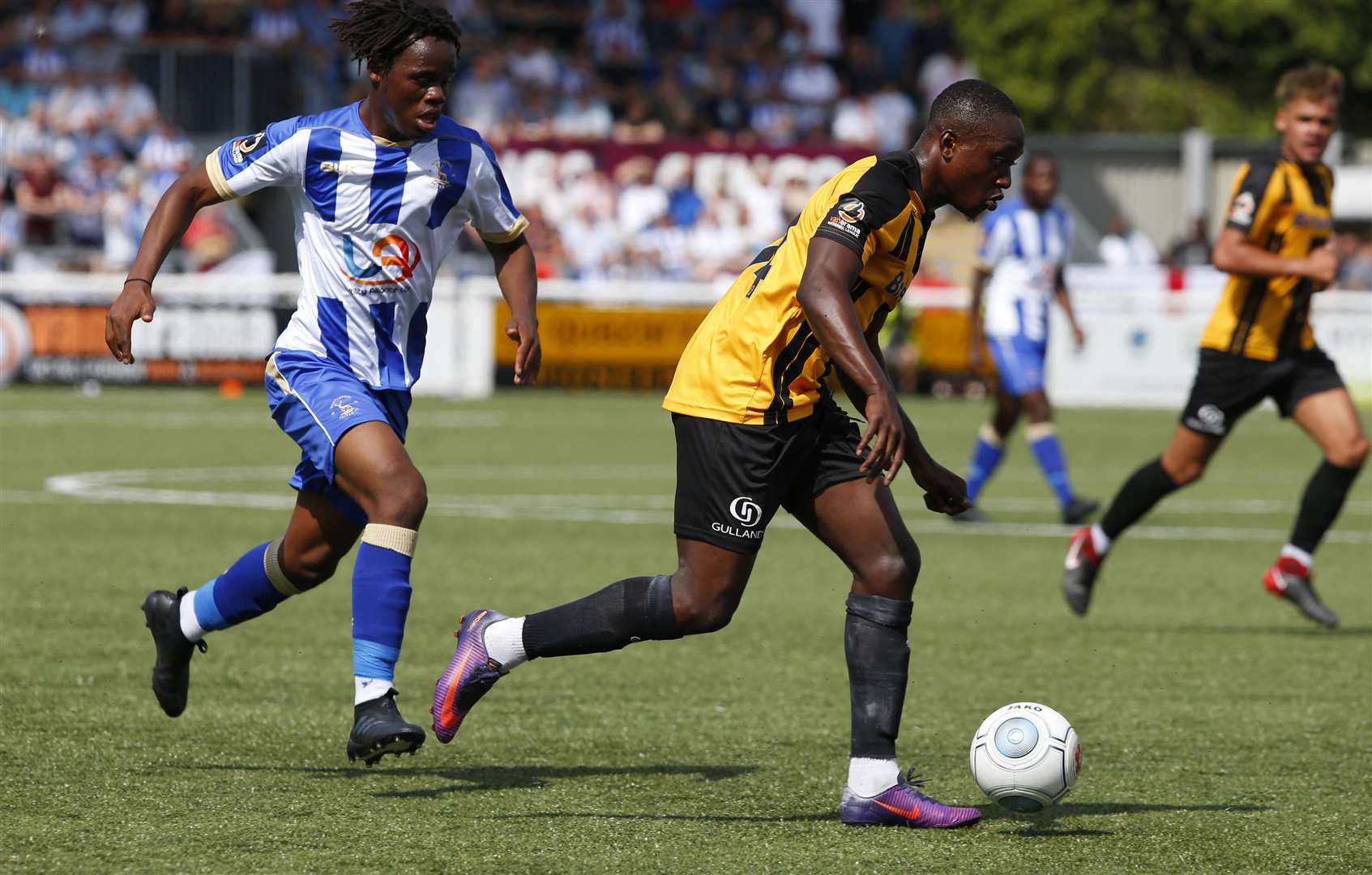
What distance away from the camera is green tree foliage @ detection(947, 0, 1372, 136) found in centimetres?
4750

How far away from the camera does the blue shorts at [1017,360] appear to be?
13531 millimetres

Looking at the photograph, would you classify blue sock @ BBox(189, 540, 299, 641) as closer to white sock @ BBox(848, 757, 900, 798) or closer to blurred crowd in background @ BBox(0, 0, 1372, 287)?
white sock @ BBox(848, 757, 900, 798)

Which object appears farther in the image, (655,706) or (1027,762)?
(655,706)

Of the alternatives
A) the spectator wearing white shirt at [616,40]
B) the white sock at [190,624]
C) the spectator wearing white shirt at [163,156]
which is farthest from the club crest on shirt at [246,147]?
the spectator wearing white shirt at [616,40]

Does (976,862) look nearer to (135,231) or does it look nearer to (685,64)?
(135,231)

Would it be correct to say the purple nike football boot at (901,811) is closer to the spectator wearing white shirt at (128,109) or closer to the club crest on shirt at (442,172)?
the club crest on shirt at (442,172)

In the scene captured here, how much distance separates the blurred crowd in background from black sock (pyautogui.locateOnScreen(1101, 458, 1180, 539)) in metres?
17.9

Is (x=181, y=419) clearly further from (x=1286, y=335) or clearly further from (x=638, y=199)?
(x=1286, y=335)

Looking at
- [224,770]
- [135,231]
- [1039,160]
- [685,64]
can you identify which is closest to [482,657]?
[224,770]

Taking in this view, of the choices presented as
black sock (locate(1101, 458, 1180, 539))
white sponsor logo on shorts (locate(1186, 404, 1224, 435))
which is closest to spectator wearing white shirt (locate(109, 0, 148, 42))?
black sock (locate(1101, 458, 1180, 539))

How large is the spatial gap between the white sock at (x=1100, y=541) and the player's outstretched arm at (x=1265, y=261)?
1245mm

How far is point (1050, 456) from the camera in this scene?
1343 centimetres

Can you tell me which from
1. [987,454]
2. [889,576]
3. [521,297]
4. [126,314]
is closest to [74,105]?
[987,454]

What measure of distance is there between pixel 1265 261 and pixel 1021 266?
4.97m
